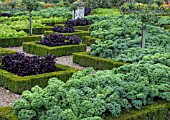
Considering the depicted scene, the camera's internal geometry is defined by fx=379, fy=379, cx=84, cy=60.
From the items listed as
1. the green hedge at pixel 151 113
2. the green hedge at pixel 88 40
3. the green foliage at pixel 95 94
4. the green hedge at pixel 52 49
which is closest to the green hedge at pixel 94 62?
the green hedge at pixel 52 49

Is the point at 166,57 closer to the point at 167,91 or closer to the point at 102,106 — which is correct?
the point at 167,91

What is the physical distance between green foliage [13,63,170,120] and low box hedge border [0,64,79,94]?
225 centimetres

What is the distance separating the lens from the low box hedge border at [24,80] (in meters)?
10.5

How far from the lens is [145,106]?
803 centimetres

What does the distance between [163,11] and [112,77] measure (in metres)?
28.6

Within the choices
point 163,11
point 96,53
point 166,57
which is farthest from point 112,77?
point 163,11

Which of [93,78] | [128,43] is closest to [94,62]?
[128,43]

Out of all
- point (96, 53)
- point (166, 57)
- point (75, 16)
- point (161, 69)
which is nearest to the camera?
point (161, 69)

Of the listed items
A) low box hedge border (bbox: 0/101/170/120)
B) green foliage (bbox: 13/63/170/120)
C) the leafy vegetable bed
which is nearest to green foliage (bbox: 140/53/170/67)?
green foliage (bbox: 13/63/170/120)

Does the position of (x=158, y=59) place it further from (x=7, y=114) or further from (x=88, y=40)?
(x=88, y=40)

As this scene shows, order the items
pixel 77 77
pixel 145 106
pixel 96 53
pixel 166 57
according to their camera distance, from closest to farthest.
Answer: pixel 145 106, pixel 77 77, pixel 166 57, pixel 96 53

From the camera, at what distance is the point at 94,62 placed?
13.5 metres

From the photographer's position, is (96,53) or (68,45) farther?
(68,45)

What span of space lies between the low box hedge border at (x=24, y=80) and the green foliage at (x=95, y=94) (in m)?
2.25
